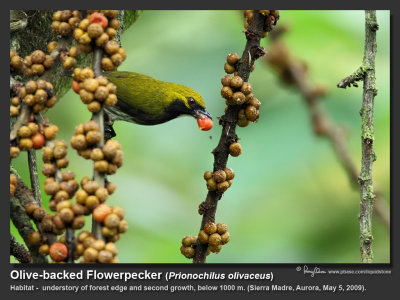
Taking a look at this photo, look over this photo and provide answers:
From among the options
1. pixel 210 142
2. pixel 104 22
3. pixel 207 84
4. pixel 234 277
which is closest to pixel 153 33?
pixel 207 84

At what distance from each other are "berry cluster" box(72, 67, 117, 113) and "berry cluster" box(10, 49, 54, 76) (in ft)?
0.66

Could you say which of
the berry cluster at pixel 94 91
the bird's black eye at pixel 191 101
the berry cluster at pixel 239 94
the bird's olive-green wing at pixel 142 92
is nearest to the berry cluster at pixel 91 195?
the berry cluster at pixel 94 91

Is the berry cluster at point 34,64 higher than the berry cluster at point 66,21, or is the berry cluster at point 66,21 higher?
the berry cluster at point 66,21

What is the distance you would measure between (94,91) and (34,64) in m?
0.30

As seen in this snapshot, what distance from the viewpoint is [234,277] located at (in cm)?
228

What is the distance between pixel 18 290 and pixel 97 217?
1.59 ft

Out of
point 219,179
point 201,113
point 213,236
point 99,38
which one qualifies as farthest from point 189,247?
point 99,38

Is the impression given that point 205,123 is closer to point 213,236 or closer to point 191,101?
point 191,101

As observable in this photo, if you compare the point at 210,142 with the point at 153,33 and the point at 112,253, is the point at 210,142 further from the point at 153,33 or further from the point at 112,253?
the point at 112,253

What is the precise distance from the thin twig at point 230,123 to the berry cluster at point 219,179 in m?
0.03

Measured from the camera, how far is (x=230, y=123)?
2.24 metres

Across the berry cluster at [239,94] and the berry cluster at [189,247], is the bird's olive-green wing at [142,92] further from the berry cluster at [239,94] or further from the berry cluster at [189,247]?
the berry cluster at [189,247]

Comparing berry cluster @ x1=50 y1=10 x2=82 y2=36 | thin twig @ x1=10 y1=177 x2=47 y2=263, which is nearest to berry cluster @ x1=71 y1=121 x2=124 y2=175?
thin twig @ x1=10 y1=177 x2=47 y2=263

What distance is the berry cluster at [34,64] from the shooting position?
220 centimetres
